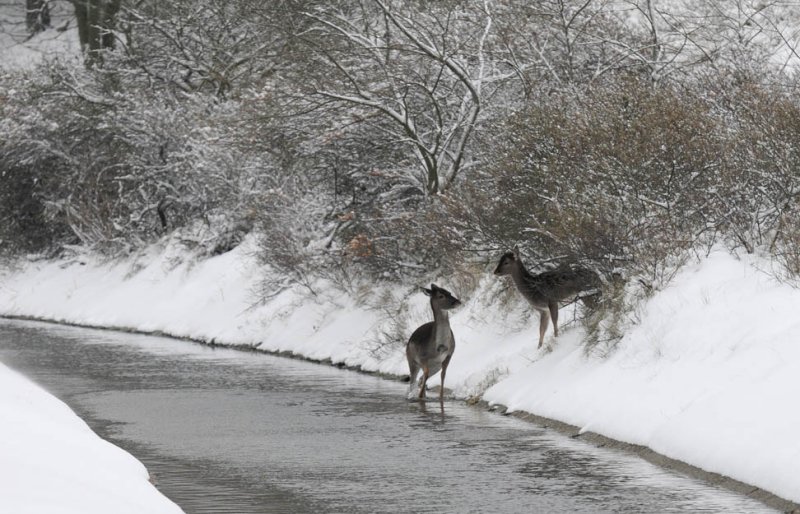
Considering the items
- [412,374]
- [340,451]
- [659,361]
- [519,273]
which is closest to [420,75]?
[519,273]

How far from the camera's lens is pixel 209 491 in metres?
12.8

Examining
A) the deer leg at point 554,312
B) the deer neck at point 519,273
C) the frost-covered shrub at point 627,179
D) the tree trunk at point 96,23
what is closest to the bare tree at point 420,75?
the frost-covered shrub at point 627,179

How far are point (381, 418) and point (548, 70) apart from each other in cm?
1008

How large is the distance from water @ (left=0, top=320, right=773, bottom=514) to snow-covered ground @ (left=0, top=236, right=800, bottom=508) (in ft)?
1.61

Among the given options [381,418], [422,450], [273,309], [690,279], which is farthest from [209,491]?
[273,309]

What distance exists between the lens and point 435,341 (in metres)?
19.8

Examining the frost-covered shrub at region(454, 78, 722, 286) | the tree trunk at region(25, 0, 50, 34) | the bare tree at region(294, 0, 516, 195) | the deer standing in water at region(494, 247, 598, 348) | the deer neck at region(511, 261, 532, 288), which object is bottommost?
the deer standing in water at region(494, 247, 598, 348)

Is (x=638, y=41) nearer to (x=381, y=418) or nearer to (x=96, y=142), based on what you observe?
(x=381, y=418)

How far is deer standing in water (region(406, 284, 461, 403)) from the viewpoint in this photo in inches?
778

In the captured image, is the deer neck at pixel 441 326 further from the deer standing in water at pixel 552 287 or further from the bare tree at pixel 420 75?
the bare tree at pixel 420 75

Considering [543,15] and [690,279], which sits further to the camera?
[543,15]

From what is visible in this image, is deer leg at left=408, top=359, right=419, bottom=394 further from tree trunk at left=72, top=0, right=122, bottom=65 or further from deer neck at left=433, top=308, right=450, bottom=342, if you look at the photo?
tree trunk at left=72, top=0, right=122, bottom=65

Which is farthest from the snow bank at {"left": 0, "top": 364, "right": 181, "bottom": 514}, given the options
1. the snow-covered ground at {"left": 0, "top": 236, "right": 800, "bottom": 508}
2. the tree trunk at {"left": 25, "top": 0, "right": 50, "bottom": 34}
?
the tree trunk at {"left": 25, "top": 0, "right": 50, "bottom": 34}

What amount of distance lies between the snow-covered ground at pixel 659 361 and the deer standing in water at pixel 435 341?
2.41ft
